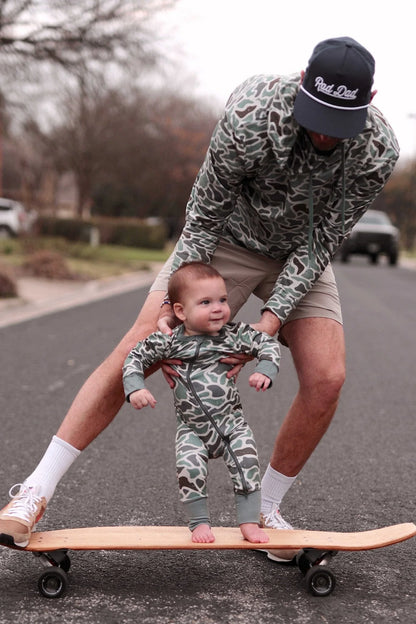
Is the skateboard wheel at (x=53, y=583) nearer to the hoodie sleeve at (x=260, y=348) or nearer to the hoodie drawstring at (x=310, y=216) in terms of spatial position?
the hoodie sleeve at (x=260, y=348)

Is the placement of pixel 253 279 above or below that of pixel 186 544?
above

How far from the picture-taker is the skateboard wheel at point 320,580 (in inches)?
115

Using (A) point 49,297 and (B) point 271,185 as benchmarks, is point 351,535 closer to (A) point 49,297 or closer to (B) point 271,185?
(B) point 271,185

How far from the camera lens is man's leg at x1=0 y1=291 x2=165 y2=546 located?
3023mm

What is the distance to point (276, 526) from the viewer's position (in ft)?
11.0

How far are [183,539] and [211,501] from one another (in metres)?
1.14

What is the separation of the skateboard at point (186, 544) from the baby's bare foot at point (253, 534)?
2 centimetres

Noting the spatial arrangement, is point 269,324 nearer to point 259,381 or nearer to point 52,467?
point 259,381

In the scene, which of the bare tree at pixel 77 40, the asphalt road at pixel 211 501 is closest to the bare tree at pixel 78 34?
the bare tree at pixel 77 40

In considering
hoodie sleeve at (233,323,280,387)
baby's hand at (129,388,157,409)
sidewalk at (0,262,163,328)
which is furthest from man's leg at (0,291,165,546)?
sidewalk at (0,262,163,328)

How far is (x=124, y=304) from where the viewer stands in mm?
13680

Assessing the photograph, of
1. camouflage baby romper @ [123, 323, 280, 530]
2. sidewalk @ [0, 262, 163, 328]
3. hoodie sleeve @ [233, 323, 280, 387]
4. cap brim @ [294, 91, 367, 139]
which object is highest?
cap brim @ [294, 91, 367, 139]

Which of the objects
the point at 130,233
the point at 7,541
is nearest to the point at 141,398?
the point at 7,541

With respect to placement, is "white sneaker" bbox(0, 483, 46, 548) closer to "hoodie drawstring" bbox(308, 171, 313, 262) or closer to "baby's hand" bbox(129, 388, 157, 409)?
"baby's hand" bbox(129, 388, 157, 409)
